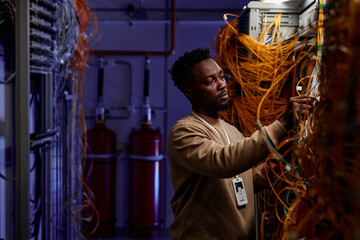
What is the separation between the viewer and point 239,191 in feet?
4.68

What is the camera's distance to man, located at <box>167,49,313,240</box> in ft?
3.86

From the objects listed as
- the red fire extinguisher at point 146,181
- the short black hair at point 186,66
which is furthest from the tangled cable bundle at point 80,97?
the short black hair at point 186,66

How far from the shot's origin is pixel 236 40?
5.99 ft

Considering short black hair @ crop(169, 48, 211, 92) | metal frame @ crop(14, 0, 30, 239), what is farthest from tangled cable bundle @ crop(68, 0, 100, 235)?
short black hair @ crop(169, 48, 211, 92)

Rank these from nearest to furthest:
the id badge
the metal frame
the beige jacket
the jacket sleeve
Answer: the jacket sleeve, the beige jacket, the id badge, the metal frame

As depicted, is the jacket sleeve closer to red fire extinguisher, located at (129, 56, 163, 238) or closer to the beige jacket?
the beige jacket

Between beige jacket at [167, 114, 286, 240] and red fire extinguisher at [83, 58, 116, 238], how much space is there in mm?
1941

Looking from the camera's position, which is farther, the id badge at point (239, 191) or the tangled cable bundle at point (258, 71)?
the tangled cable bundle at point (258, 71)

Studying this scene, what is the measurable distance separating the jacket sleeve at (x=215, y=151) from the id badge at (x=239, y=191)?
0.21 meters

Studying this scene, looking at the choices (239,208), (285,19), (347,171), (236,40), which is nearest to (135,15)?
(236,40)

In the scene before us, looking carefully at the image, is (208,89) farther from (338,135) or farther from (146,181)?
(146,181)

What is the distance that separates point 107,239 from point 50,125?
4.77 ft

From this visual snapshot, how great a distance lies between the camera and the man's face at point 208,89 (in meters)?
1.51

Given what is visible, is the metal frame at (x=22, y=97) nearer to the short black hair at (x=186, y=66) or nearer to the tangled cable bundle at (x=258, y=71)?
the short black hair at (x=186, y=66)
